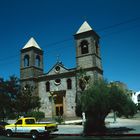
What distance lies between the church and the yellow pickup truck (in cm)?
2293

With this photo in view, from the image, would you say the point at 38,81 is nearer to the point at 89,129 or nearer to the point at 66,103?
the point at 66,103

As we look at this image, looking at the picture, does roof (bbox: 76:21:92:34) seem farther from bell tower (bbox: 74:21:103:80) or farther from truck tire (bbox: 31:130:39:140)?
truck tire (bbox: 31:130:39:140)

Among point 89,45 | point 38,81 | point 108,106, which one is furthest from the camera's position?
point 38,81

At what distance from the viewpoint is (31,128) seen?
20922 millimetres

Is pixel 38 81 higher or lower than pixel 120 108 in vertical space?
higher

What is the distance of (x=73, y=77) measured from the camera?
4728 centimetres

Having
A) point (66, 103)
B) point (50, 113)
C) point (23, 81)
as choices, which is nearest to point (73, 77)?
point (66, 103)

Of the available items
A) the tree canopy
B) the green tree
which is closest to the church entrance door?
the tree canopy

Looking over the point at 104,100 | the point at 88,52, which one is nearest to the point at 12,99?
the point at 88,52

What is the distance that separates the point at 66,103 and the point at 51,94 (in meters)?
3.21

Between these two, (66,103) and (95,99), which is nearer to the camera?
(95,99)

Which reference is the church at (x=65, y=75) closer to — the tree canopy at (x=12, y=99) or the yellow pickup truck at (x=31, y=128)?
the tree canopy at (x=12, y=99)

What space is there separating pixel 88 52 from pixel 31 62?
12464 millimetres

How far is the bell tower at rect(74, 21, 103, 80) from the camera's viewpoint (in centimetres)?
4528
